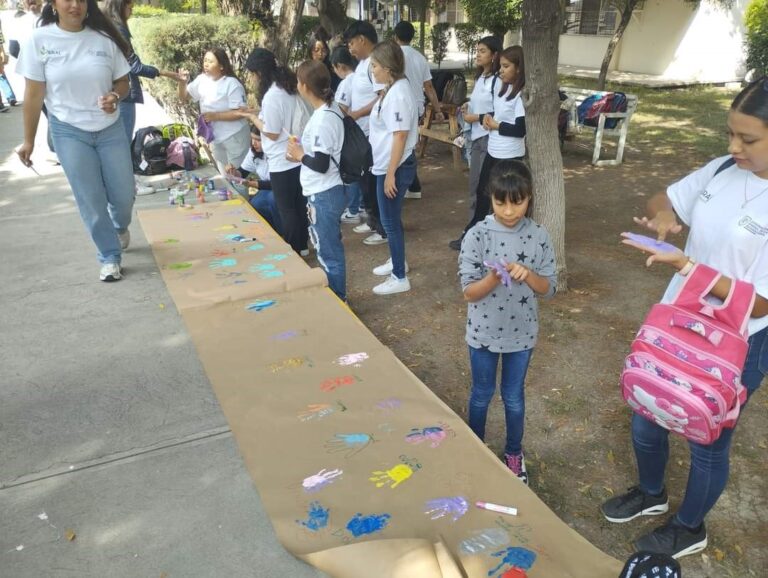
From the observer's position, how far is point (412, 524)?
2074 millimetres

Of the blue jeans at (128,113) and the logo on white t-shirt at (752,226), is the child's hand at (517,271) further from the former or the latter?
the blue jeans at (128,113)

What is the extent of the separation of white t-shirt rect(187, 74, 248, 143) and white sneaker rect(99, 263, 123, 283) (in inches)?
82.6

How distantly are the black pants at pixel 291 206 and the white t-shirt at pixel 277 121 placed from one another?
10 cm

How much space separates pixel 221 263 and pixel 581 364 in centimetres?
255

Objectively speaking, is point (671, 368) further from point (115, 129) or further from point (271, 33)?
point (271, 33)

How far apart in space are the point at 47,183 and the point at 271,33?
4.40 m

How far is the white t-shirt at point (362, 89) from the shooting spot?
17.7 feet

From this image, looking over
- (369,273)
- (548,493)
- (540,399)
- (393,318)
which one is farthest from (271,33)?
(548,493)

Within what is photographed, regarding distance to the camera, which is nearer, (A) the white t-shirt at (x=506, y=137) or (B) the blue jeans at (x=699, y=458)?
(B) the blue jeans at (x=699, y=458)

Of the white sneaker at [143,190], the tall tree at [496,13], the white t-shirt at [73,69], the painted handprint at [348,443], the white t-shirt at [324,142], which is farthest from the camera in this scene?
the tall tree at [496,13]

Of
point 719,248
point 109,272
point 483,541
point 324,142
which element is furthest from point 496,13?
point 483,541

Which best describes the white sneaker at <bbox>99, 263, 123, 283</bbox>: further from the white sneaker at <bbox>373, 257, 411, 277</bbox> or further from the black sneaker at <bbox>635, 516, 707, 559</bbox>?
the black sneaker at <bbox>635, 516, 707, 559</bbox>

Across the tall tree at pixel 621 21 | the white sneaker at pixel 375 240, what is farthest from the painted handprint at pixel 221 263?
the tall tree at pixel 621 21

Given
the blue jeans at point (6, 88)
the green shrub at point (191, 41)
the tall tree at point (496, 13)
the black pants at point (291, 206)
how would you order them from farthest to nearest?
1. the tall tree at point (496, 13)
2. the blue jeans at point (6, 88)
3. the green shrub at point (191, 41)
4. the black pants at point (291, 206)
